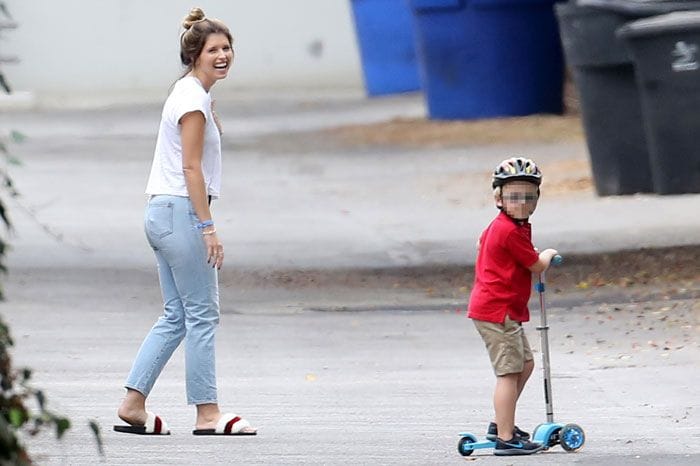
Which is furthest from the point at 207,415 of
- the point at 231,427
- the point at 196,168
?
the point at 196,168

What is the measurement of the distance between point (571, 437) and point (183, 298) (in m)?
1.66

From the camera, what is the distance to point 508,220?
22.2ft

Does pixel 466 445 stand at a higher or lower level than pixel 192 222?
lower

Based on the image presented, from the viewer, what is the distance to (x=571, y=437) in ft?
22.0

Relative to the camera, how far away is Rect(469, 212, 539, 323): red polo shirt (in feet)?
22.0

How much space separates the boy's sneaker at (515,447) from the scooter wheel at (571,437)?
9 centimetres

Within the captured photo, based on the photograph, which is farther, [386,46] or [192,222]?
[386,46]

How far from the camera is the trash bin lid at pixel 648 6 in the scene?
15.3 m

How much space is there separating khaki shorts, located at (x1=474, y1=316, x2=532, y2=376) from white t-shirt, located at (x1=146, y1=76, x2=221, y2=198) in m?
1.28

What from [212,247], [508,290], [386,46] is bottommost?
[508,290]

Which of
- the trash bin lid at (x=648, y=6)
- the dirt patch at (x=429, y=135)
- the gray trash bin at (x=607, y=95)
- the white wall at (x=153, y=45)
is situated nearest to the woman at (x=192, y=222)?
the trash bin lid at (x=648, y=6)

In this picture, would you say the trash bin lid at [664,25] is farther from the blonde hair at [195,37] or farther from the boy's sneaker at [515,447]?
the boy's sneaker at [515,447]

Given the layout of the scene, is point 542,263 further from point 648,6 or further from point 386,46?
point 386,46

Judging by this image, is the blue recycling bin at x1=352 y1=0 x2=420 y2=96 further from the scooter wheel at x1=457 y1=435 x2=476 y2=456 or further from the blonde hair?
the scooter wheel at x1=457 y1=435 x2=476 y2=456
